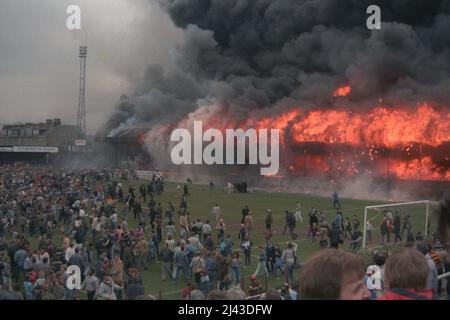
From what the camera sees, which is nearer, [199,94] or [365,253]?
[365,253]

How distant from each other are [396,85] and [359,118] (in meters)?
3.75

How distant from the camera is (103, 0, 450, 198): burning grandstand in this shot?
38.3 metres

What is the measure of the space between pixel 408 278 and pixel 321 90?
4283 cm

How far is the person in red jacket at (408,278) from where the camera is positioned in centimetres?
283

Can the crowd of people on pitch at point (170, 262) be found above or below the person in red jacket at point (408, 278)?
below

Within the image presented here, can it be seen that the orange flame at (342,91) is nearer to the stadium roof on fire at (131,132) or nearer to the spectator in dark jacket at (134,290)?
the stadium roof on fire at (131,132)

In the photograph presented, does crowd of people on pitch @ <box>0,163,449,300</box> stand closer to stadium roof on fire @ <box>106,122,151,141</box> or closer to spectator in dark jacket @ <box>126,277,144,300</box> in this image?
spectator in dark jacket @ <box>126,277,144,300</box>

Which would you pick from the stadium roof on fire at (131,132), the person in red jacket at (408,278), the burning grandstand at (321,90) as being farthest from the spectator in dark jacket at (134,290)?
the stadium roof on fire at (131,132)

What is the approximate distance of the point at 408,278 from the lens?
2840 millimetres

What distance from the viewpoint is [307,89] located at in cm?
4541

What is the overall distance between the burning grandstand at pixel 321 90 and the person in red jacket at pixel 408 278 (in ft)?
108

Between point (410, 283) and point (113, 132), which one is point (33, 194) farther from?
point (113, 132)

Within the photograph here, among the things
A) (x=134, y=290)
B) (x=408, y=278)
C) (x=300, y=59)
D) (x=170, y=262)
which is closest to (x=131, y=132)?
(x=300, y=59)
